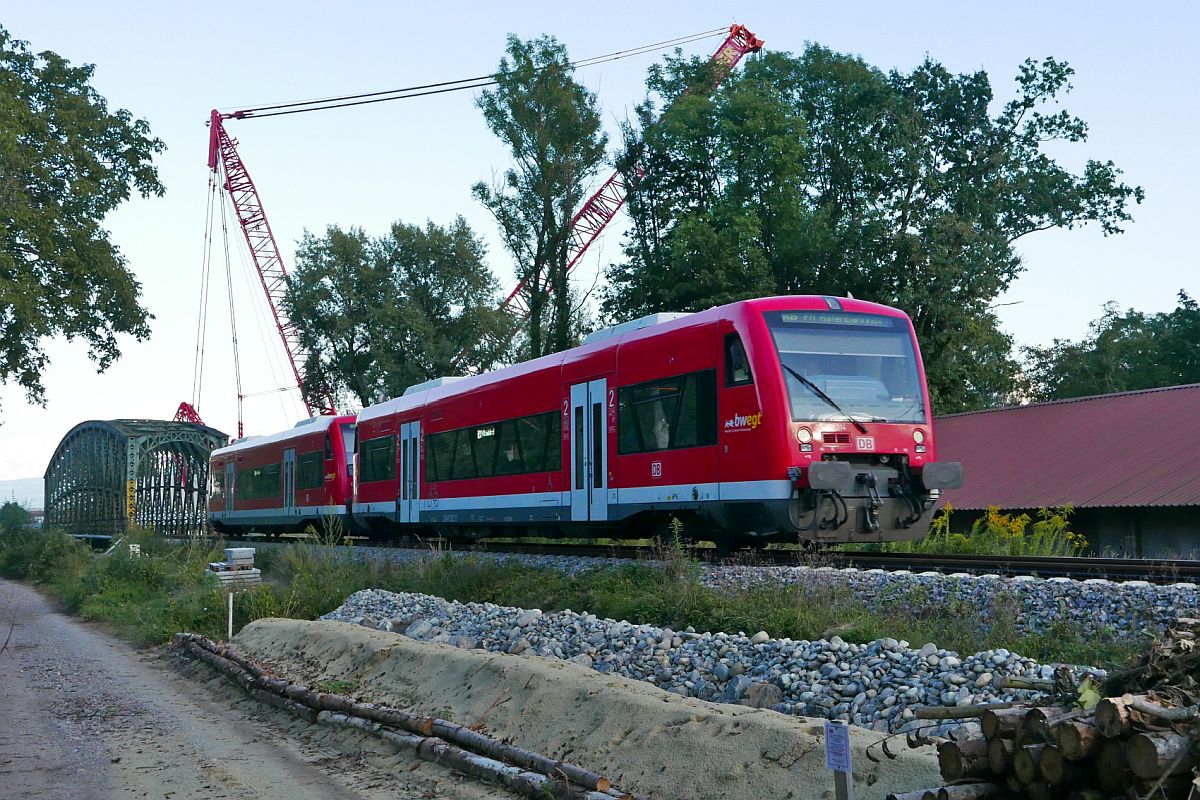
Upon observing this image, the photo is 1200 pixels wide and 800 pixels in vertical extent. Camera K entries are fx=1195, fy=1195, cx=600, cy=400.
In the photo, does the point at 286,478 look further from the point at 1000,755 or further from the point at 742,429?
the point at 1000,755

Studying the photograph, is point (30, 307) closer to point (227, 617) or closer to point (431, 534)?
point (431, 534)

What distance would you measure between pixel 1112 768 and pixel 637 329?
45.4ft

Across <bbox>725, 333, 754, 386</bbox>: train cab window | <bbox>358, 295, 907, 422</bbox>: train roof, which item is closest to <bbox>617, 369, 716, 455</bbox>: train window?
<bbox>725, 333, 754, 386</bbox>: train cab window

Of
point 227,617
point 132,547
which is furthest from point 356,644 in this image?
point 132,547

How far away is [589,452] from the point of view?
1894 centimetres

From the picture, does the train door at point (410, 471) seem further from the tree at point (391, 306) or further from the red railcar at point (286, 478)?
the tree at point (391, 306)

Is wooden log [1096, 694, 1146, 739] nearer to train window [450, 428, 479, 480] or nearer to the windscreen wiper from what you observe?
the windscreen wiper

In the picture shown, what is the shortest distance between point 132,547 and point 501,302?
3868 cm

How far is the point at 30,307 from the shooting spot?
92.9ft

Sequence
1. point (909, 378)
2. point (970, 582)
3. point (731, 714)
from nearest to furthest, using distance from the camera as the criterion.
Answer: point (731, 714) → point (970, 582) → point (909, 378)

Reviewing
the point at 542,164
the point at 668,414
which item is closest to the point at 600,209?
the point at 542,164

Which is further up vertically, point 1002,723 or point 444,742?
point 1002,723

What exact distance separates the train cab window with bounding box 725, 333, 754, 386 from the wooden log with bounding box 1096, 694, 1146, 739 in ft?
34.1

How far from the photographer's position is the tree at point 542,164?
47.0 metres
